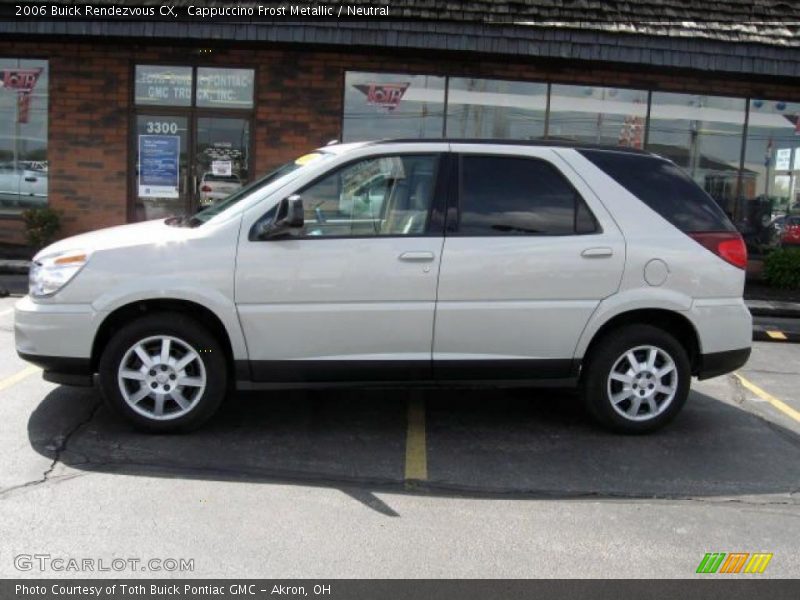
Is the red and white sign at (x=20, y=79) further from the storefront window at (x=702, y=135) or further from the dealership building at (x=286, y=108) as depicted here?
the storefront window at (x=702, y=135)

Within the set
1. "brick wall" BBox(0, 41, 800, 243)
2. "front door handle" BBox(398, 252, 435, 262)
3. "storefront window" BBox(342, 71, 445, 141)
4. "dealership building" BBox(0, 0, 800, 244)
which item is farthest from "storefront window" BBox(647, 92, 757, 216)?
"front door handle" BBox(398, 252, 435, 262)

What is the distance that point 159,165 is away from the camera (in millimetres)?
11648

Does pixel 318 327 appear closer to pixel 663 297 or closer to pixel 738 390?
pixel 663 297

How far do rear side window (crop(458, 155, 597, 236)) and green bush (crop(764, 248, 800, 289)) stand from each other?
25.3 ft

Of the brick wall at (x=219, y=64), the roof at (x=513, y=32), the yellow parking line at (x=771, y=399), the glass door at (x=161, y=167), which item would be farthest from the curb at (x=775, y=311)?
the glass door at (x=161, y=167)

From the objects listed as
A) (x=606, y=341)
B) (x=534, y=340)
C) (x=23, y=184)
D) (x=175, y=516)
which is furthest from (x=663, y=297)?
(x=23, y=184)

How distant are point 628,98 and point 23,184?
921cm

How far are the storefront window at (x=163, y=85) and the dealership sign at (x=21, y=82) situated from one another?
5.10 ft

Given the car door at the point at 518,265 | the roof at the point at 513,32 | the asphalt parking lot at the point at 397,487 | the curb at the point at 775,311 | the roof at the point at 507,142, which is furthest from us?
the roof at the point at 513,32

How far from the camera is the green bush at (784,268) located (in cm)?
1134

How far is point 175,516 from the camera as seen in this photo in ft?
12.3

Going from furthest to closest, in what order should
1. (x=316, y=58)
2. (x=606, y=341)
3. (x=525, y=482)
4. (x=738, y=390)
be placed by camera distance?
(x=316, y=58)
(x=738, y=390)
(x=606, y=341)
(x=525, y=482)

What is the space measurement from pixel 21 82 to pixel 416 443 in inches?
384

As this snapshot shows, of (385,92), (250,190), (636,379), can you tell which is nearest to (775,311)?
(636,379)
